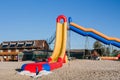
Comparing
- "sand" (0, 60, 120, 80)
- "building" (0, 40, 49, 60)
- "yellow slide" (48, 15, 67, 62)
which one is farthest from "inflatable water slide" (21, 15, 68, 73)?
"building" (0, 40, 49, 60)

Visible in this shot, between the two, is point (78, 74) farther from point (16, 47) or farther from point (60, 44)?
point (16, 47)

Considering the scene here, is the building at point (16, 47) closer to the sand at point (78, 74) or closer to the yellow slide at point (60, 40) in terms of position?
the yellow slide at point (60, 40)

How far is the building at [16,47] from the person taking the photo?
6588cm

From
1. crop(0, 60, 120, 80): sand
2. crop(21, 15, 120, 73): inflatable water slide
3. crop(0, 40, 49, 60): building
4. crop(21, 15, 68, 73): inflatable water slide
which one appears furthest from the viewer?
crop(0, 40, 49, 60): building

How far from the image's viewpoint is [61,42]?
32938 mm

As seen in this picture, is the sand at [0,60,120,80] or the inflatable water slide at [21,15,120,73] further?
the inflatable water slide at [21,15,120,73]

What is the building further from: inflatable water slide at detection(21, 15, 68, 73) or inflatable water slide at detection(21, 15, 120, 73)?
inflatable water slide at detection(21, 15, 68, 73)

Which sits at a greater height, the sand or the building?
the building

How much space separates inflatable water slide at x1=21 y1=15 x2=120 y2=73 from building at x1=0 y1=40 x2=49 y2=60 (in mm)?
26687

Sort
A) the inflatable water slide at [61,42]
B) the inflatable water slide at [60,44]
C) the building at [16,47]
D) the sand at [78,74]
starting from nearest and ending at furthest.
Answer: the sand at [78,74] < the inflatable water slide at [61,42] < the inflatable water slide at [60,44] < the building at [16,47]

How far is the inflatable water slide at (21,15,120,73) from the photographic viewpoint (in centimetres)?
2177

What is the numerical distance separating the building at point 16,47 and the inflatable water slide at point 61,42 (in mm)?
Result: 26687

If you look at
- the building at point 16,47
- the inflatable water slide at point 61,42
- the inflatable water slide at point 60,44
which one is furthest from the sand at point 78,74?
the building at point 16,47

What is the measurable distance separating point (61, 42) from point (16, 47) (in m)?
37.8
